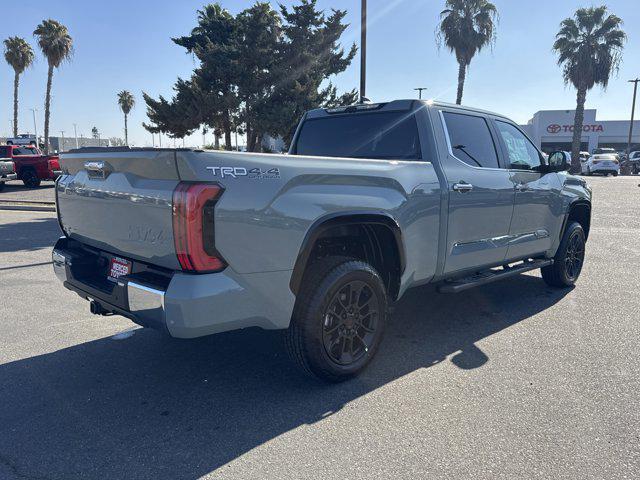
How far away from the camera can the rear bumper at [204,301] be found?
2.60 metres

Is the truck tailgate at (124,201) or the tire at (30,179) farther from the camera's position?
the tire at (30,179)

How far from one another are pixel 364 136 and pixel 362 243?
4.12 ft

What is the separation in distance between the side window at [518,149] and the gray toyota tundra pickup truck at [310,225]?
4 centimetres

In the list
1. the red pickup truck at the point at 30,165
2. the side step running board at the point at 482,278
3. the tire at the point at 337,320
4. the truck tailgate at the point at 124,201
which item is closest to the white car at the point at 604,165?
the red pickup truck at the point at 30,165

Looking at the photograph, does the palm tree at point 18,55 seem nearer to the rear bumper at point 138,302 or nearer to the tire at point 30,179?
the tire at point 30,179

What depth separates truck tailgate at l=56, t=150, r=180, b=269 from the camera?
8.94 ft

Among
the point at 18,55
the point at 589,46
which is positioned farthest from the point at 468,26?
the point at 18,55

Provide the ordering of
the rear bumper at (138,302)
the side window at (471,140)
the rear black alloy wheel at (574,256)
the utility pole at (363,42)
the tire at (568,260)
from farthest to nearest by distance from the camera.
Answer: the utility pole at (363,42)
the rear black alloy wheel at (574,256)
the tire at (568,260)
the side window at (471,140)
the rear bumper at (138,302)

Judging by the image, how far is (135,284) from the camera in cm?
283

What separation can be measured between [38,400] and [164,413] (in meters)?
0.88

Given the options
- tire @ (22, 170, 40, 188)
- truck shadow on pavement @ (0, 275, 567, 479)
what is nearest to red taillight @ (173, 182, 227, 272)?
truck shadow on pavement @ (0, 275, 567, 479)

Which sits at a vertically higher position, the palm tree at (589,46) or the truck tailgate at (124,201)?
the palm tree at (589,46)

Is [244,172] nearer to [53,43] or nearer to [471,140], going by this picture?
[471,140]

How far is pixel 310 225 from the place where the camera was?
119 inches
